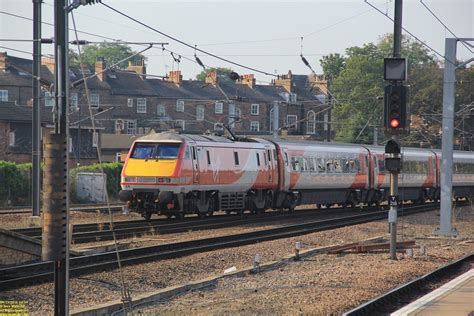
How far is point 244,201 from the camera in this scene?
32344 millimetres

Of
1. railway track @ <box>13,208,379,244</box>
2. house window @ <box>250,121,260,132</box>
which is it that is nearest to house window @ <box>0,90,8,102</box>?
house window @ <box>250,121,260,132</box>

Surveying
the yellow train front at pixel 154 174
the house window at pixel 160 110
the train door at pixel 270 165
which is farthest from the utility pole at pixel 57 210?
the house window at pixel 160 110

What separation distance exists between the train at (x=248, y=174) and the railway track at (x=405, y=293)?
40.0 feet

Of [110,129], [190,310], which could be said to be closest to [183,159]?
[190,310]

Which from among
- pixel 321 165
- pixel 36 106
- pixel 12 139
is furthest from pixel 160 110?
pixel 36 106

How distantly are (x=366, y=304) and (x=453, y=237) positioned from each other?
1468 centimetres

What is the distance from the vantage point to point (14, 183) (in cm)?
4228

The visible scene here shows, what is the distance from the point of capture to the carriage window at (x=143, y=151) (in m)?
28.8

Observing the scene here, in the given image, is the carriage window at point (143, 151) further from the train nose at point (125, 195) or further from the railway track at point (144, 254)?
the railway track at point (144, 254)

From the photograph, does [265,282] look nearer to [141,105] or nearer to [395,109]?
[395,109]

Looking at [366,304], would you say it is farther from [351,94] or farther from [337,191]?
[351,94]

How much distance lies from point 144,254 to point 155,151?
10341 millimetres

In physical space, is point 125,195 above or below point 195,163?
below

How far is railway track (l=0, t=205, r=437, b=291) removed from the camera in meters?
14.5
